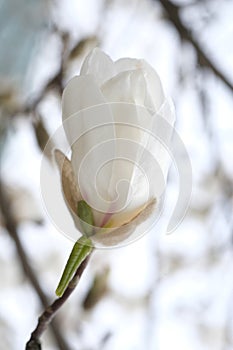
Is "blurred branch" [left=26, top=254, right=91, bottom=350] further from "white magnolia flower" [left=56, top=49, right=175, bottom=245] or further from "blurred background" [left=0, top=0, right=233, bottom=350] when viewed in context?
"blurred background" [left=0, top=0, right=233, bottom=350]

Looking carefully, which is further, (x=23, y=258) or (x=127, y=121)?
(x=23, y=258)

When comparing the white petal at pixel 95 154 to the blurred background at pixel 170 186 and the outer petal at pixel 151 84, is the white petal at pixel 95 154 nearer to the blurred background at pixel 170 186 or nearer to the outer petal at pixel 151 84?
the outer petal at pixel 151 84

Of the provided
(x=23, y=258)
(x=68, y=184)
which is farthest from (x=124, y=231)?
(x=23, y=258)

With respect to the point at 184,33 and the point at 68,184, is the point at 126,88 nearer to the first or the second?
the point at 68,184

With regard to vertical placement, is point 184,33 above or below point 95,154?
below

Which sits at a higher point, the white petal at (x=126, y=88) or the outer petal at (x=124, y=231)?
the white petal at (x=126, y=88)

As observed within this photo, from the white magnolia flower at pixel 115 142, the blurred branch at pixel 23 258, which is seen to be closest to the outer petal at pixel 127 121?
the white magnolia flower at pixel 115 142

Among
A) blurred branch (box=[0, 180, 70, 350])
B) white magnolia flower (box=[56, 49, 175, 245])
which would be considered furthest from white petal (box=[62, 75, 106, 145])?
blurred branch (box=[0, 180, 70, 350])
